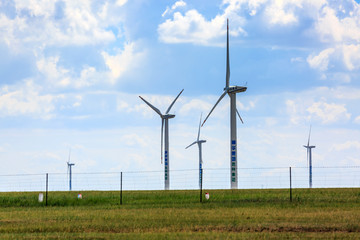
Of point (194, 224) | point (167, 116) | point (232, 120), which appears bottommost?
point (194, 224)

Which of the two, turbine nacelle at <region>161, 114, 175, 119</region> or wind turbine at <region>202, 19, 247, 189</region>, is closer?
wind turbine at <region>202, 19, 247, 189</region>

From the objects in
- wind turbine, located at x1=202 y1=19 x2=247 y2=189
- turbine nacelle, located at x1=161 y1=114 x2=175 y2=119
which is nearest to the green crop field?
wind turbine, located at x1=202 y1=19 x2=247 y2=189

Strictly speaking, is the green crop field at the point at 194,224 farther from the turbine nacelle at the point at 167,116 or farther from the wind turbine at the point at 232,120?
the turbine nacelle at the point at 167,116

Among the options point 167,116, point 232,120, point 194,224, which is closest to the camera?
point 194,224

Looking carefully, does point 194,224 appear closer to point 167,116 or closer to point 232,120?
point 232,120

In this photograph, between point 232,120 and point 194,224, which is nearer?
point 194,224

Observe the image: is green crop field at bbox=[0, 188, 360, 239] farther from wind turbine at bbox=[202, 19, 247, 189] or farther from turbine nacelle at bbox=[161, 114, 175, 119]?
turbine nacelle at bbox=[161, 114, 175, 119]

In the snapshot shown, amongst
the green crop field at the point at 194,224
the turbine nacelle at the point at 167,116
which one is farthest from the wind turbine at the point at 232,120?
the green crop field at the point at 194,224

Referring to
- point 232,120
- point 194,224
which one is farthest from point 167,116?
point 194,224

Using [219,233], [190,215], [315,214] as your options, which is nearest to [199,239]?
[219,233]

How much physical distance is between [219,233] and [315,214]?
10.5m

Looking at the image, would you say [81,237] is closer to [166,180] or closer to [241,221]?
[241,221]

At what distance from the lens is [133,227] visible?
2691 centimetres

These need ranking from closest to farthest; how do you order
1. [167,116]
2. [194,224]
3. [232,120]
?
[194,224] → [232,120] → [167,116]
